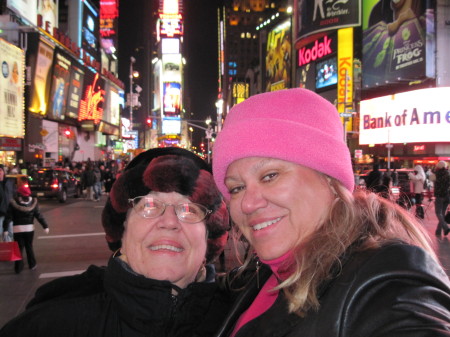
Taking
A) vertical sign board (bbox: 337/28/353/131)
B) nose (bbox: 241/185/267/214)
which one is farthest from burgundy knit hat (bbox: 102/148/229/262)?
vertical sign board (bbox: 337/28/353/131)

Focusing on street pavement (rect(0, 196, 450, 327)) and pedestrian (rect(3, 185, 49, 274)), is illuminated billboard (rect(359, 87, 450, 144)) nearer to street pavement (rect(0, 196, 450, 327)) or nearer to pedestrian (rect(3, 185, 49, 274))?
street pavement (rect(0, 196, 450, 327))

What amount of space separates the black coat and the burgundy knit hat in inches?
14.5

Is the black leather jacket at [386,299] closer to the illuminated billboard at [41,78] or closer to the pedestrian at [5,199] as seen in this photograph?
the pedestrian at [5,199]

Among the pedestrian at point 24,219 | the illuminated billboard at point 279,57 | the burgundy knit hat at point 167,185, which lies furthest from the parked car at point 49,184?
the illuminated billboard at point 279,57

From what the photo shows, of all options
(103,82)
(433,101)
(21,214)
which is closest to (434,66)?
(433,101)

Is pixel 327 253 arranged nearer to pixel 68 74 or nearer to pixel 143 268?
pixel 143 268

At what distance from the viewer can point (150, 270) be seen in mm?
1987

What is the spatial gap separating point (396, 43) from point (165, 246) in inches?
1408

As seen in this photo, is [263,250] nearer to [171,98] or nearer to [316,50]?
[316,50]

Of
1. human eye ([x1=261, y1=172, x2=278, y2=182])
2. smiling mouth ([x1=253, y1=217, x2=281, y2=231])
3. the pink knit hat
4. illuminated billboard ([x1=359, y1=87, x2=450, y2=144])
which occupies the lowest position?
smiling mouth ([x1=253, y1=217, x2=281, y2=231])

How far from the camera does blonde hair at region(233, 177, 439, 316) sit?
1262 mm

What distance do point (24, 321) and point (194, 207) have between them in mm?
1061

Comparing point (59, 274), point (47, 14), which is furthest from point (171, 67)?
point (59, 274)

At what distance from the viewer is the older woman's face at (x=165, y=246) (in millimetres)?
2004
